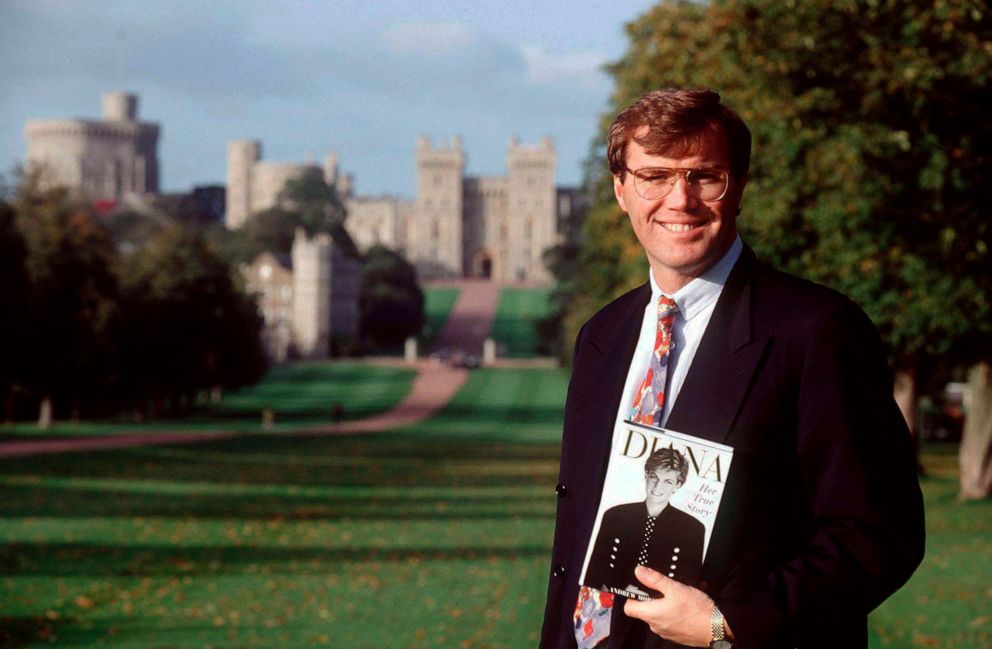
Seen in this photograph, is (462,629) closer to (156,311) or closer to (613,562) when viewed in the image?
(613,562)

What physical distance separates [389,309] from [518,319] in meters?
15.7

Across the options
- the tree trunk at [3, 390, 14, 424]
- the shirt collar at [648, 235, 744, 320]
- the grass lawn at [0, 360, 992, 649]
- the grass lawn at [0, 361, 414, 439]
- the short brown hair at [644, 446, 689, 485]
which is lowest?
the grass lawn at [0, 361, 414, 439]

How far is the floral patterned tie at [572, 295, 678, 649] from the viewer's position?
286 centimetres

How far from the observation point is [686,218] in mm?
2875

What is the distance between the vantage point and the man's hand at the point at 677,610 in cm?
268

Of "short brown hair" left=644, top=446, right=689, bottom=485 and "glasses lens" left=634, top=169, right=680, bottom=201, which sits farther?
"glasses lens" left=634, top=169, right=680, bottom=201

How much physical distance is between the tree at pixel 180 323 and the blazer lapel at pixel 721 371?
4066cm

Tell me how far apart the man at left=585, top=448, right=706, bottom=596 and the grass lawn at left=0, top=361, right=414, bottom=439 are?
115 feet

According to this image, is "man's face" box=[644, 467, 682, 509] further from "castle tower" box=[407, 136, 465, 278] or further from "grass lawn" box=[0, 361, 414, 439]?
"castle tower" box=[407, 136, 465, 278]

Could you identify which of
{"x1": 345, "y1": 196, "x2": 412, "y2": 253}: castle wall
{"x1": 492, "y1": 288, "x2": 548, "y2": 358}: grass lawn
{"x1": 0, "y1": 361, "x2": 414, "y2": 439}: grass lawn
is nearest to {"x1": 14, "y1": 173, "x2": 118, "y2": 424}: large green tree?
{"x1": 0, "y1": 361, "x2": 414, "y2": 439}: grass lawn

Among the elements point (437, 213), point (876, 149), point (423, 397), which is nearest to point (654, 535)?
point (876, 149)

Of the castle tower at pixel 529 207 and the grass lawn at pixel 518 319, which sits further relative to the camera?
the castle tower at pixel 529 207

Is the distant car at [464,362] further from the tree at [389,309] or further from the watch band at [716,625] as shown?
the watch band at [716,625]

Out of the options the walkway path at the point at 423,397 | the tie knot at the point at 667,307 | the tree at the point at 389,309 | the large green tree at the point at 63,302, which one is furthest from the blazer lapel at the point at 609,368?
the tree at the point at 389,309
